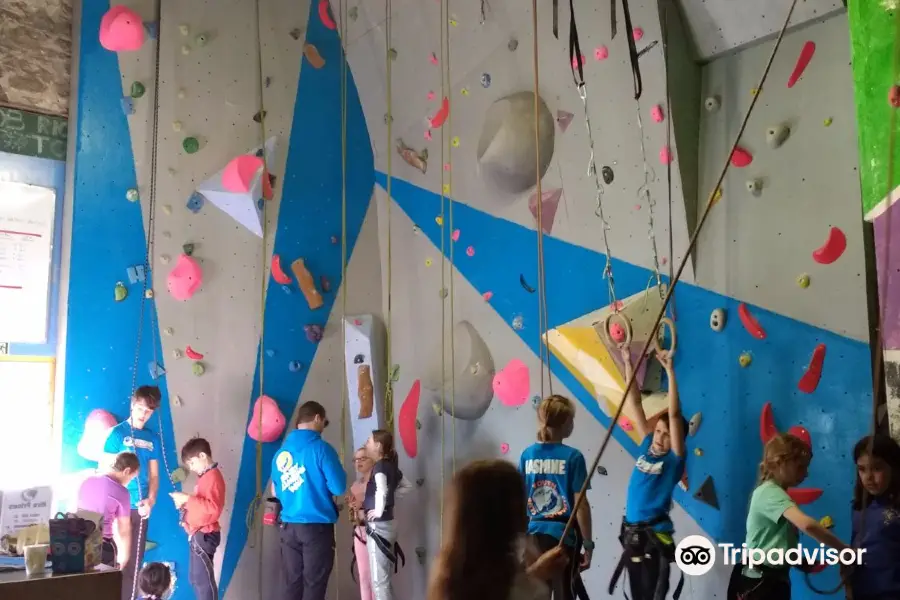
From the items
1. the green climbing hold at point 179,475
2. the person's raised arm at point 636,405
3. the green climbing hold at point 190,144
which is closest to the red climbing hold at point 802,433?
the person's raised arm at point 636,405

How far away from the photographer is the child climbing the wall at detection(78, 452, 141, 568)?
11.4ft

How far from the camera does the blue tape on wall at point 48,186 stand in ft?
12.5

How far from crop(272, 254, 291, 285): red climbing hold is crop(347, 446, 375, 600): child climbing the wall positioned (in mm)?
1020

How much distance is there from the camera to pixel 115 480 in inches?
140

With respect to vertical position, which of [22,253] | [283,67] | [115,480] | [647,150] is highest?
[283,67]

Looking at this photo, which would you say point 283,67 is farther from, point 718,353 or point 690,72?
point 718,353

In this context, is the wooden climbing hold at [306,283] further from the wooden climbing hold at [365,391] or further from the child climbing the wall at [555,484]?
the child climbing the wall at [555,484]

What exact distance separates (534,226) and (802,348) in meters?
1.39

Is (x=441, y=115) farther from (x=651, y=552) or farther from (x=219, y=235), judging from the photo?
(x=651, y=552)

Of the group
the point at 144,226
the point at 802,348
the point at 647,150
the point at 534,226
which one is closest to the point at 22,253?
the point at 144,226

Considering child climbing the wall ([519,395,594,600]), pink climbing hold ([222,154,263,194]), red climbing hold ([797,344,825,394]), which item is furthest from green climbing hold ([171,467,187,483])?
red climbing hold ([797,344,825,394])

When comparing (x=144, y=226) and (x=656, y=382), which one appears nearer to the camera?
(x=656, y=382)

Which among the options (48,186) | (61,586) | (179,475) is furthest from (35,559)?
(48,186)

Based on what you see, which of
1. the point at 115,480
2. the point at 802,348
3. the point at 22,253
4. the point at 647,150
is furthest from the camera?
the point at 22,253
